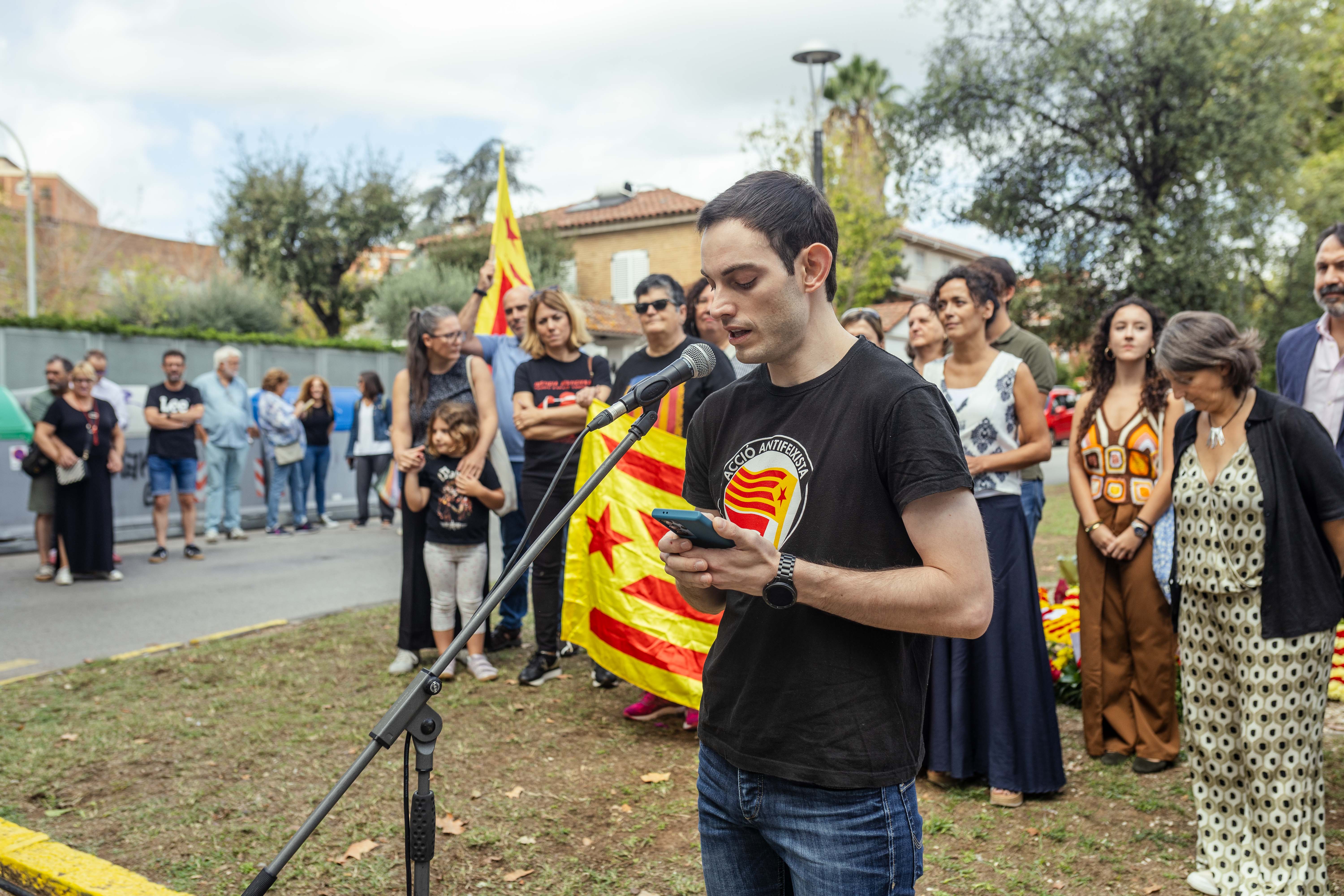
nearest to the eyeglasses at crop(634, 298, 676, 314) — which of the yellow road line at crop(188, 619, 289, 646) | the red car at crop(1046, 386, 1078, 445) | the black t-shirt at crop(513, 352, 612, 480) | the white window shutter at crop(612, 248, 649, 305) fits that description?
the black t-shirt at crop(513, 352, 612, 480)

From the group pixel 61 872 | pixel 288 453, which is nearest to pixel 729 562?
pixel 61 872

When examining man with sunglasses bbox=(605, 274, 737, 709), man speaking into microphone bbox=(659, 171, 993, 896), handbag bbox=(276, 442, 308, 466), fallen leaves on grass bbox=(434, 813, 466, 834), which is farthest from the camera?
handbag bbox=(276, 442, 308, 466)

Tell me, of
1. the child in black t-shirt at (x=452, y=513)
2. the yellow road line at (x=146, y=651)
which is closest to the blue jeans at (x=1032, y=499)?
the child in black t-shirt at (x=452, y=513)

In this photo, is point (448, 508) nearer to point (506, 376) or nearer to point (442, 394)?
point (442, 394)

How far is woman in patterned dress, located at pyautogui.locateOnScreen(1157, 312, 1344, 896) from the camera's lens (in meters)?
3.33

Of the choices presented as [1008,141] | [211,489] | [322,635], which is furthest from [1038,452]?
[1008,141]

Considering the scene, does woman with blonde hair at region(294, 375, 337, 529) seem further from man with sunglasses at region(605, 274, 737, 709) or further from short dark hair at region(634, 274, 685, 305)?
short dark hair at region(634, 274, 685, 305)

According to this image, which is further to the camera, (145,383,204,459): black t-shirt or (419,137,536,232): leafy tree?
(419,137,536,232): leafy tree

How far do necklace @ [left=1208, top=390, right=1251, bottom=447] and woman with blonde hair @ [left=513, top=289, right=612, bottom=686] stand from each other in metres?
3.25

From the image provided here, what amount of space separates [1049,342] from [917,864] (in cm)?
2221

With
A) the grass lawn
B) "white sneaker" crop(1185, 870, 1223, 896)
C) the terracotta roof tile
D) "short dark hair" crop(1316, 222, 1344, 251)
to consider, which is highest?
the terracotta roof tile

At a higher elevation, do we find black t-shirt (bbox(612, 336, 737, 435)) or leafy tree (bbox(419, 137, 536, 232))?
leafy tree (bbox(419, 137, 536, 232))

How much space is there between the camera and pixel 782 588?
1552 mm

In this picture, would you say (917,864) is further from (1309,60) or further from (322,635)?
(1309,60)
